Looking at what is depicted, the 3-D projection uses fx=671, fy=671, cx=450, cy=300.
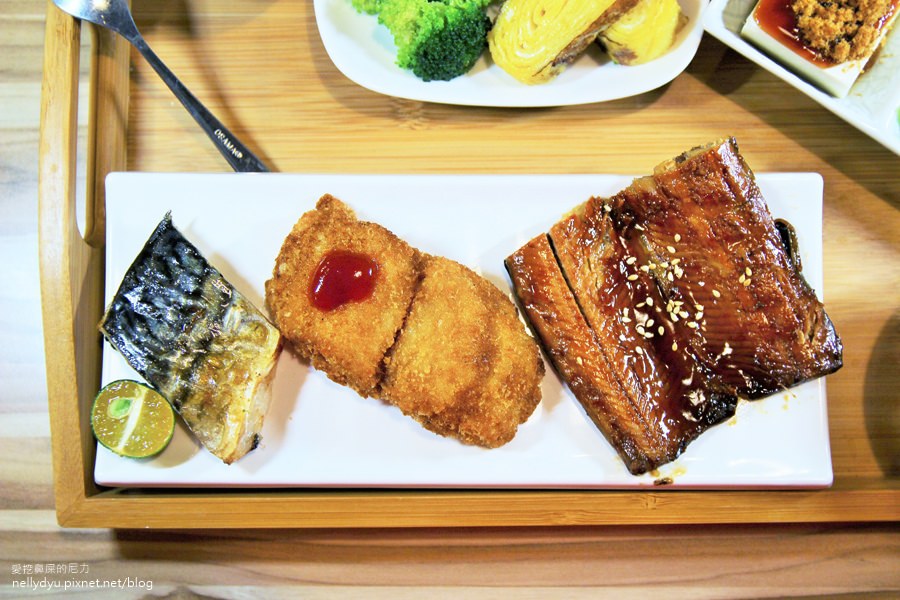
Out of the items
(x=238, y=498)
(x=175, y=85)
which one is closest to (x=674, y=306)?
(x=238, y=498)

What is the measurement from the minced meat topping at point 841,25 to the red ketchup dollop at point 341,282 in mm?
2036

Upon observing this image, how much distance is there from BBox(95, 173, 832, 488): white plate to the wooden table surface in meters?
0.32

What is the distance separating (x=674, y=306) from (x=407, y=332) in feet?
3.45

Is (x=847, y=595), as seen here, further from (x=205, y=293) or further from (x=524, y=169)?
(x=205, y=293)

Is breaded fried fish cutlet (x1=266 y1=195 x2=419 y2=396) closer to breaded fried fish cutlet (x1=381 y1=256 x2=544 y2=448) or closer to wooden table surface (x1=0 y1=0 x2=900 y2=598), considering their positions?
breaded fried fish cutlet (x1=381 y1=256 x2=544 y2=448)

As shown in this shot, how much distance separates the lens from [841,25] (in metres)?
2.75

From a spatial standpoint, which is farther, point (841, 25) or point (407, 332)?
point (841, 25)

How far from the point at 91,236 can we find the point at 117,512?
1146 mm

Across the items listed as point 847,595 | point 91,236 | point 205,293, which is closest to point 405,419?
point 205,293

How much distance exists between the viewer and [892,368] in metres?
2.98

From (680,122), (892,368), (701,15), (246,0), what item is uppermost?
(701,15)

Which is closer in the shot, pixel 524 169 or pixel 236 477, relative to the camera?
pixel 236 477

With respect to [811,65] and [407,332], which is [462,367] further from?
[811,65]

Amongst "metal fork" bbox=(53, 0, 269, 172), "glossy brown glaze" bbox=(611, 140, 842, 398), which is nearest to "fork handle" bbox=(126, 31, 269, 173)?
"metal fork" bbox=(53, 0, 269, 172)
